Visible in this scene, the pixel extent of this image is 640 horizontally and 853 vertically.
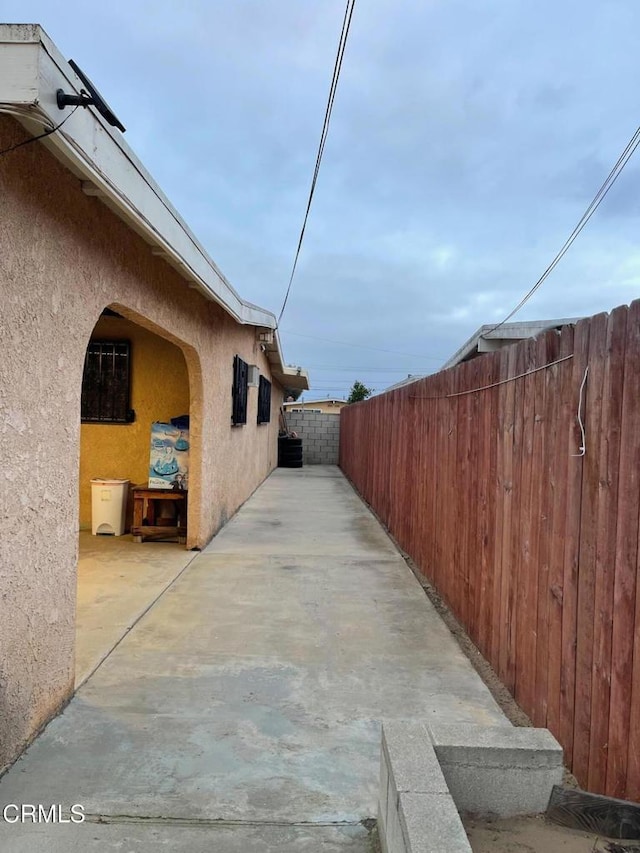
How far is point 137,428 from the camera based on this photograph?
7.85 metres

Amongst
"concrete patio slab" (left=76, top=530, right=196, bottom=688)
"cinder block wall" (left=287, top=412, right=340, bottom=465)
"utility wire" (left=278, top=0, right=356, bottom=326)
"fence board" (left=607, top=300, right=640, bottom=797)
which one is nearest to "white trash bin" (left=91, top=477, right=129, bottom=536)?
"concrete patio slab" (left=76, top=530, right=196, bottom=688)

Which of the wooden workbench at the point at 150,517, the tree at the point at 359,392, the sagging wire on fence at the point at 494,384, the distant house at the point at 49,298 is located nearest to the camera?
the distant house at the point at 49,298

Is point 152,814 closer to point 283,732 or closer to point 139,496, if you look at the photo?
point 283,732

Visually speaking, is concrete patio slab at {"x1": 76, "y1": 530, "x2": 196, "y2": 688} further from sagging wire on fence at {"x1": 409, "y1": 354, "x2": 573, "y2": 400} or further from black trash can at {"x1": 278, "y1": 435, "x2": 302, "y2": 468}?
black trash can at {"x1": 278, "y1": 435, "x2": 302, "y2": 468}

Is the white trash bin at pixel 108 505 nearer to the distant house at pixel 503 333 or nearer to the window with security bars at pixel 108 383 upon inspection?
the window with security bars at pixel 108 383

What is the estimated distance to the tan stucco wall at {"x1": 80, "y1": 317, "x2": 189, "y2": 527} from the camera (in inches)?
307

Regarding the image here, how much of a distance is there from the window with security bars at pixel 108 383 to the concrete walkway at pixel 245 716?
2903 millimetres

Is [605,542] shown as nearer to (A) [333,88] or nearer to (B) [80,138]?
(B) [80,138]

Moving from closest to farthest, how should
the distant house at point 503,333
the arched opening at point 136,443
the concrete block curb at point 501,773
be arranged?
the concrete block curb at point 501,773 < the arched opening at point 136,443 < the distant house at point 503,333

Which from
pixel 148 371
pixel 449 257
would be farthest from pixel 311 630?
pixel 449 257

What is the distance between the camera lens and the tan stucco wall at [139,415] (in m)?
7.79

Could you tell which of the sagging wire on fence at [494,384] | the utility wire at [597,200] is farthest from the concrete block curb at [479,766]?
the utility wire at [597,200]

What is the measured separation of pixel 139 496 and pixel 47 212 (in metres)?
4.92

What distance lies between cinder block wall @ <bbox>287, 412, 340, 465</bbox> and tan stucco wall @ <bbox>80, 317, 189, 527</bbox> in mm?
15303
